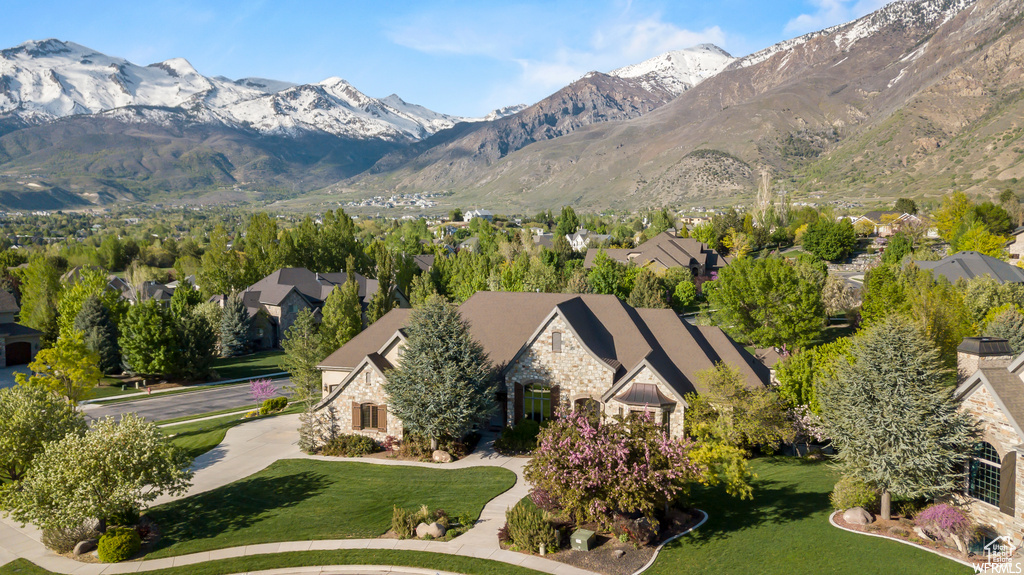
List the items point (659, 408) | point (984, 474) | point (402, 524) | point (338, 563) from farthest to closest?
1. point (659, 408)
2. point (402, 524)
3. point (984, 474)
4. point (338, 563)

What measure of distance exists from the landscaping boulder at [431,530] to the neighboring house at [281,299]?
195 feet

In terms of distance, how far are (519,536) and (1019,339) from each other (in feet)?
135

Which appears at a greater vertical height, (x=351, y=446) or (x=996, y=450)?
(x=996, y=450)

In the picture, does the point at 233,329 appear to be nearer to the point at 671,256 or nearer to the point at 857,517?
the point at 671,256

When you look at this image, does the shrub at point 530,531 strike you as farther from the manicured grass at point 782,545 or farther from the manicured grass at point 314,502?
the manicured grass at point 782,545

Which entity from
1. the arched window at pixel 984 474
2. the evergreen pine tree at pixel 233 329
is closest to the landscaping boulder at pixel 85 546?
the arched window at pixel 984 474

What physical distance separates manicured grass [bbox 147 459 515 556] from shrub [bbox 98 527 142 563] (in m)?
0.91

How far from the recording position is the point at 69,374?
144 feet

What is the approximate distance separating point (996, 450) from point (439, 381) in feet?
79.1

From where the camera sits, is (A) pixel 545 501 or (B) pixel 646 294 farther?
(B) pixel 646 294

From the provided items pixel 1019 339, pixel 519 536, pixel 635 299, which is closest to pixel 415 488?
pixel 519 536

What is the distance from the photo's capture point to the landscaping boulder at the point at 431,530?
25.5 metres

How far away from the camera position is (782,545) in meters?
23.6

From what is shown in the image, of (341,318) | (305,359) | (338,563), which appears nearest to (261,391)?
(341,318)
